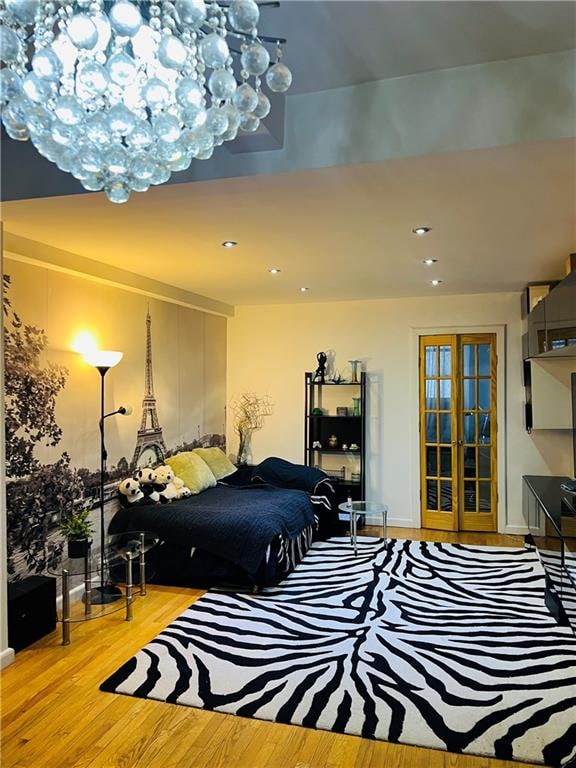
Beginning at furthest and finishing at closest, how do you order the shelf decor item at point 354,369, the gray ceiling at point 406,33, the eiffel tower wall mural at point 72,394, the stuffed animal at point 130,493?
the shelf decor item at point 354,369 → the stuffed animal at point 130,493 → the eiffel tower wall mural at point 72,394 → the gray ceiling at point 406,33

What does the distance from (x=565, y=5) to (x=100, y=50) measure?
1452 millimetres

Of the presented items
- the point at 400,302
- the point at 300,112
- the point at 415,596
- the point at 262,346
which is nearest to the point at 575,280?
the point at 300,112

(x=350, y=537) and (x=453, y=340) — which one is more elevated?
(x=453, y=340)

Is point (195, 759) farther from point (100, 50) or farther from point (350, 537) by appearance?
point (350, 537)

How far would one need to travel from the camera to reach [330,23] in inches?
72.4

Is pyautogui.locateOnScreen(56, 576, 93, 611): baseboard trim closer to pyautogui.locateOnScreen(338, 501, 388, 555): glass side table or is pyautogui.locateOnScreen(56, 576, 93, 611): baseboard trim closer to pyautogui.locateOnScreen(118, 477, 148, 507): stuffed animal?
pyautogui.locateOnScreen(118, 477, 148, 507): stuffed animal

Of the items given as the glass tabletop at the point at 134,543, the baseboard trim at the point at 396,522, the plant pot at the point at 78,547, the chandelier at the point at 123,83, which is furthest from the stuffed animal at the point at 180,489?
the chandelier at the point at 123,83

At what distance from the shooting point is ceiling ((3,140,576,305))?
2385 mm

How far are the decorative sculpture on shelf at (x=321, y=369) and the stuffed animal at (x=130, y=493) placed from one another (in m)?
2.48

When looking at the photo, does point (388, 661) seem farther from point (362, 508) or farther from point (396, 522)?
point (396, 522)

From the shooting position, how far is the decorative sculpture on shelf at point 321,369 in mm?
6180

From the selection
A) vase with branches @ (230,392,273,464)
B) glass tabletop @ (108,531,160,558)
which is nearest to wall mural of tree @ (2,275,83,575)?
glass tabletop @ (108,531,160,558)

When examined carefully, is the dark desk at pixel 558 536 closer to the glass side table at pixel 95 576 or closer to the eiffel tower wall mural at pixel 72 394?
the glass side table at pixel 95 576

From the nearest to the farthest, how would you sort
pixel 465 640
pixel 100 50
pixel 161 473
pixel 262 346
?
pixel 100 50, pixel 465 640, pixel 161 473, pixel 262 346
